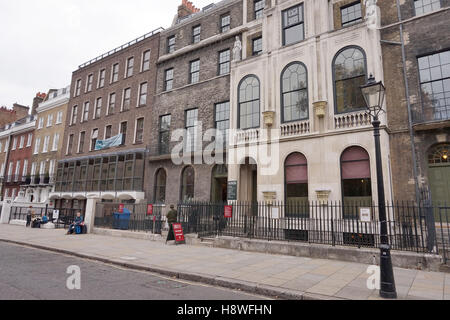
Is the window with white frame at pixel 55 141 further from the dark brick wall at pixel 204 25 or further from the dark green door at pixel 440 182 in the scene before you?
the dark green door at pixel 440 182

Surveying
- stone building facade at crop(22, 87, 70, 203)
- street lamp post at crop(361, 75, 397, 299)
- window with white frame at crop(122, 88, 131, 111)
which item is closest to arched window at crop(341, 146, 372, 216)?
street lamp post at crop(361, 75, 397, 299)

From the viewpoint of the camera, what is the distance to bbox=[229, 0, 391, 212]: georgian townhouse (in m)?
11.9

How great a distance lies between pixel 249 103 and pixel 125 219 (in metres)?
10.0

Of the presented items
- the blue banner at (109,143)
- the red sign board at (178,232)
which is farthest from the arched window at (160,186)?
the red sign board at (178,232)

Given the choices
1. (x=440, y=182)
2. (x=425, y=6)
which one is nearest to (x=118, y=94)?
(x=425, y=6)

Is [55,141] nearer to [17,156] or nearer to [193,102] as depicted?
[17,156]

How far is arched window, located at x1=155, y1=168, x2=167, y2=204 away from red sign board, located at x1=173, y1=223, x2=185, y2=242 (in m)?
8.58

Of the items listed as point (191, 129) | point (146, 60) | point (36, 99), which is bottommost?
point (191, 129)

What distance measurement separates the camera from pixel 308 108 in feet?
44.3

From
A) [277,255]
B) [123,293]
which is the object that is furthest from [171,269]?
[277,255]

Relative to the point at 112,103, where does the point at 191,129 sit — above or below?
below

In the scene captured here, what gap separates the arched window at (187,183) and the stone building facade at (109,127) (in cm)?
411

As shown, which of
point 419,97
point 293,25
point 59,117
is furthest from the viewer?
point 59,117

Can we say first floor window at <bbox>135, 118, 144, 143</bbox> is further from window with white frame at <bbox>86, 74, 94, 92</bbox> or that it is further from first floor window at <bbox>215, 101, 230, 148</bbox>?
window with white frame at <bbox>86, 74, 94, 92</bbox>
